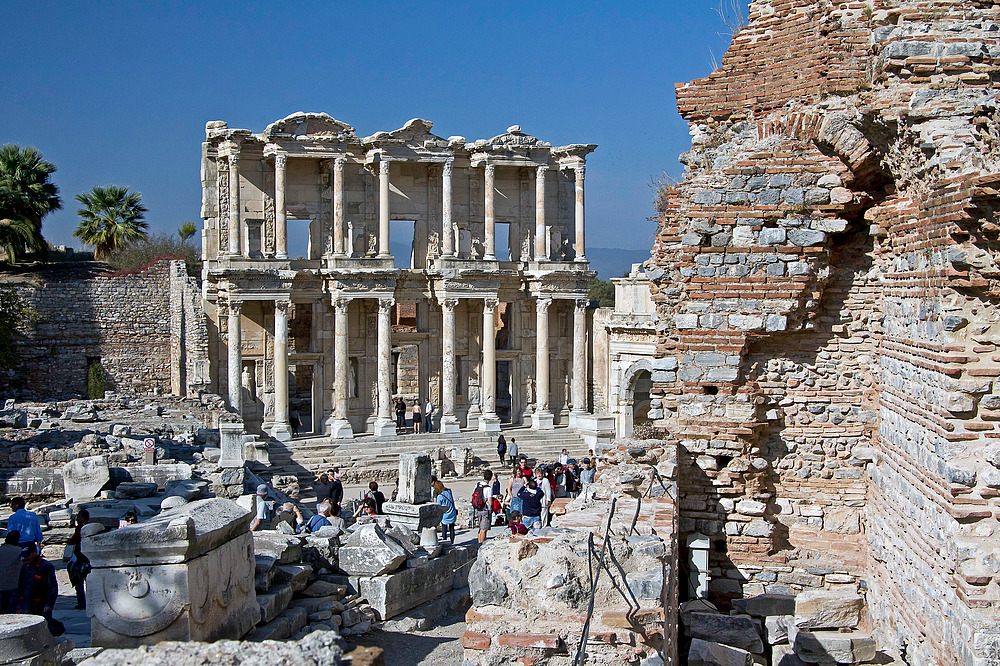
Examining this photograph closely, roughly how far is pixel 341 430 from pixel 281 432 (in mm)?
1801

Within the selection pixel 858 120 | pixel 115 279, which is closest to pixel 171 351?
pixel 115 279

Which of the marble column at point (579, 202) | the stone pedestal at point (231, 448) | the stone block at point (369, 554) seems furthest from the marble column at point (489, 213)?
the stone block at point (369, 554)

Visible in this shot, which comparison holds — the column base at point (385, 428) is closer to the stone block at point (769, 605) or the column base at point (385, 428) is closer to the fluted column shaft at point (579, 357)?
the fluted column shaft at point (579, 357)

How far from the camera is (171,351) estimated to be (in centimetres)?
4091

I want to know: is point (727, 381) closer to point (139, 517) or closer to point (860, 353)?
point (860, 353)

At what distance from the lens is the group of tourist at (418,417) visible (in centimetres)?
3080

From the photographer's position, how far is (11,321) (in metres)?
35.4

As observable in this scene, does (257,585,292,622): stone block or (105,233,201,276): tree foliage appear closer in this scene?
(257,585,292,622): stone block

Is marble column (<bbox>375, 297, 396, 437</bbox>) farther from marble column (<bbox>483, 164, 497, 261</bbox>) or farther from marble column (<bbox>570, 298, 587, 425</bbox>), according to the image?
marble column (<bbox>570, 298, 587, 425</bbox>)

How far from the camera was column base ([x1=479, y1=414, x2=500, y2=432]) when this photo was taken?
30.5 meters

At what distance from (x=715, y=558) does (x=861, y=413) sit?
1.74 m

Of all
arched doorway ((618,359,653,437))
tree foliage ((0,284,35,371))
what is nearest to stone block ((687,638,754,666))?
arched doorway ((618,359,653,437))

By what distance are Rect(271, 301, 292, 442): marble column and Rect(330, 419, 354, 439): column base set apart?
4.35 feet

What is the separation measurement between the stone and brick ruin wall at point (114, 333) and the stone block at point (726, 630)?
31.6 metres
